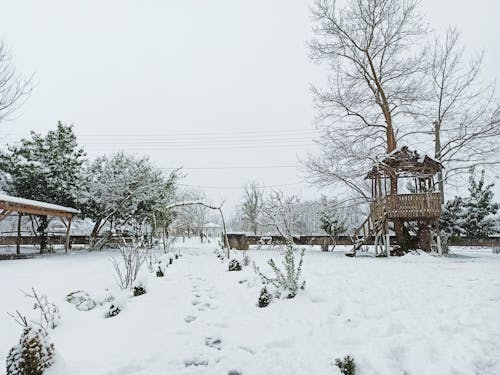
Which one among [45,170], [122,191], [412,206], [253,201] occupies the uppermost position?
[253,201]

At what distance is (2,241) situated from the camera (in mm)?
20281

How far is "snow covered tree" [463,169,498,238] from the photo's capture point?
1709 cm

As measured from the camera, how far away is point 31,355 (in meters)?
2.45

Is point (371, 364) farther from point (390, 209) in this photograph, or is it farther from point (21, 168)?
point (21, 168)

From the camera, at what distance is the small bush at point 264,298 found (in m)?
4.72

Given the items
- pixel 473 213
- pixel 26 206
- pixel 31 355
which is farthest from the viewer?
pixel 473 213

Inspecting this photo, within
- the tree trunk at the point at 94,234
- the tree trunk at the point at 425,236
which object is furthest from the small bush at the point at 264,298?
the tree trunk at the point at 94,234

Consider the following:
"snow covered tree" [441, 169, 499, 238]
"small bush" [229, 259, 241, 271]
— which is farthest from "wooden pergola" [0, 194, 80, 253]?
"snow covered tree" [441, 169, 499, 238]

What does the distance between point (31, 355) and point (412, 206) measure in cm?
1358

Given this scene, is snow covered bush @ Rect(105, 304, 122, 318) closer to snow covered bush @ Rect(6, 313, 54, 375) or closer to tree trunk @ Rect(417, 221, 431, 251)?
snow covered bush @ Rect(6, 313, 54, 375)

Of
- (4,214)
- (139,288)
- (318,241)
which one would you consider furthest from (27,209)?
(318,241)

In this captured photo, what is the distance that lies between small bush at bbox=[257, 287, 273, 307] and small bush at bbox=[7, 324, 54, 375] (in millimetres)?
2834

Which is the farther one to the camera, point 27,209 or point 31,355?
point 27,209

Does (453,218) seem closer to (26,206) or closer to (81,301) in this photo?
(81,301)
